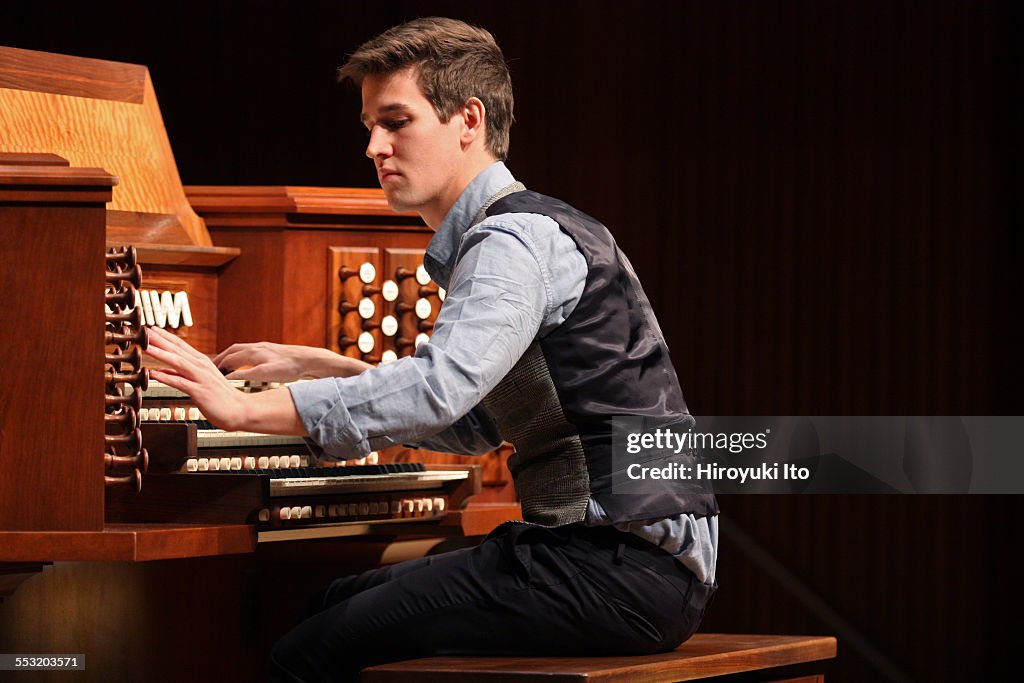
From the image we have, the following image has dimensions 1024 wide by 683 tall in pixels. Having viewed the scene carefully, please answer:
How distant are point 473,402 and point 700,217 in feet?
9.79

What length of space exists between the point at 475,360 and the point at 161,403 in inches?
38.6

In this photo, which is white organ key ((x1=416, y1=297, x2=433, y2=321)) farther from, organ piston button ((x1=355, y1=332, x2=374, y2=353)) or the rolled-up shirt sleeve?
the rolled-up shirt sleeve

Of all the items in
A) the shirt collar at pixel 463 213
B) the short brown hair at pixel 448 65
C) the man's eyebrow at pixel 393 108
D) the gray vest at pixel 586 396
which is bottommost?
the gray vest at pixel 586 396

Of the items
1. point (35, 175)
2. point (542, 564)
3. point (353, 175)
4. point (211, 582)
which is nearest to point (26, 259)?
point (35, 175)

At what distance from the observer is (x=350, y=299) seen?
3527 mm

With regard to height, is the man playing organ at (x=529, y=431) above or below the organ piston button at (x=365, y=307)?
below

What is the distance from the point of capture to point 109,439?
2.34 metres

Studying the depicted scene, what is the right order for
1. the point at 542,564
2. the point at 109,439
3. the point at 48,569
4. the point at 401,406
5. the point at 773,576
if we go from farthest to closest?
1. the point at 773,576
2. the point at 48,569
3. the point at 109,439
4. the point at 542,564
5. the point at 401,406

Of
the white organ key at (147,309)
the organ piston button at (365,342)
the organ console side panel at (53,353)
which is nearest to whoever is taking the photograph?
the organ console side panel at (53,353)

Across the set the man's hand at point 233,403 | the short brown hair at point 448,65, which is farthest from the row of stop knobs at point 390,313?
the man's hand at point 233,403

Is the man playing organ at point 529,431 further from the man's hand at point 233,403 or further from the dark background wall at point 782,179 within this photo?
the dark background wall at point 782,179

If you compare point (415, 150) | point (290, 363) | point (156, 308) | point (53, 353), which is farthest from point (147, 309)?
point (415, 150)

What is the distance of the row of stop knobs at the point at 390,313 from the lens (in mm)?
3521

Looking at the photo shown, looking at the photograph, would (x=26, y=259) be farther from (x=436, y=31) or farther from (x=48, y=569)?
(x=48, y=569)
